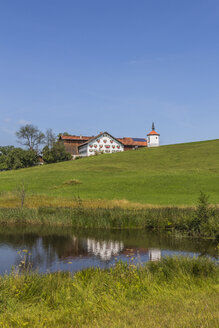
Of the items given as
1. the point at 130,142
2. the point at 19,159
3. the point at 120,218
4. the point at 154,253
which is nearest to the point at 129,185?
the point at 120,218

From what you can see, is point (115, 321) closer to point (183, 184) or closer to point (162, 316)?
point (162, 316)

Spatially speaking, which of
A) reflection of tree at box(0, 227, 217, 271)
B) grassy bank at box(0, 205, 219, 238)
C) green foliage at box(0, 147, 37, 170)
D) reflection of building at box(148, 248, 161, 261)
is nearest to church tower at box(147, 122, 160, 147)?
green foliage at box(0, 147, 37, 170)

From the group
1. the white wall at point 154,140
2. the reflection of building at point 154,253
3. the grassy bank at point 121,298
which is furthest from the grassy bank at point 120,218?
the white wall at point 154,140

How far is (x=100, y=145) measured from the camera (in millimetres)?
168250

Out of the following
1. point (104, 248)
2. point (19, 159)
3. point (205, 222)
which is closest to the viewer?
point (104, 248)

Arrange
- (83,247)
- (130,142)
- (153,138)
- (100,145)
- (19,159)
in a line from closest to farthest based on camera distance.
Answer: (83,247)
(19,159)
(153,138)
(100,145)
(130,142)

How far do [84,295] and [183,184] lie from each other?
4841 centimetres

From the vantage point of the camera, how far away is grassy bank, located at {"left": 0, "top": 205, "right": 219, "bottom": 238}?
27.2 metres

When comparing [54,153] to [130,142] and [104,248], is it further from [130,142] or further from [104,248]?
[104,248]

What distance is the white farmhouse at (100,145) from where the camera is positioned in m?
164

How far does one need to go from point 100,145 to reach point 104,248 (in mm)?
145213

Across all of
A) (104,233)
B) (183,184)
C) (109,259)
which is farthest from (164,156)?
(109,259)

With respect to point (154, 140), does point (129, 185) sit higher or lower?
lower

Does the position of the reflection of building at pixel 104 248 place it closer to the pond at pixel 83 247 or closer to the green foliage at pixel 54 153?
the pond at pixel 83 247
